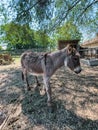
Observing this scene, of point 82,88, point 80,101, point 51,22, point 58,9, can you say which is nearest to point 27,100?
point 80,101

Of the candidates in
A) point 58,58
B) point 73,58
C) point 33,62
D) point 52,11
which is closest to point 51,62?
point 58,58

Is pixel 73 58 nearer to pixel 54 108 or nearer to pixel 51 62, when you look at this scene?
pixel 51 62

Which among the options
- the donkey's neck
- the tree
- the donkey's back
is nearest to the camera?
the donkey's neck

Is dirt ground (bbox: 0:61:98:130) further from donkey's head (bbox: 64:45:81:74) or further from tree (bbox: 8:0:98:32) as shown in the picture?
tree (bbox: 8:0:98:32)

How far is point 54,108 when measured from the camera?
4.45 m

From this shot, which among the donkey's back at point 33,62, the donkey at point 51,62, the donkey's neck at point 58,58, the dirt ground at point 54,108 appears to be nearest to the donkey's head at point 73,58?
the donkey at point 51,62

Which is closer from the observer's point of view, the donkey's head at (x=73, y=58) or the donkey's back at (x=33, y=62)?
the donkey's head at (x=73, y=58)

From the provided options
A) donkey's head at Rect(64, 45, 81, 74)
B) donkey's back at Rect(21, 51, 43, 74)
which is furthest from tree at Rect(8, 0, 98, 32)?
donkey's head at Rect(64, 45, 81, 74)

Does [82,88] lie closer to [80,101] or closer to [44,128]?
[80,101]

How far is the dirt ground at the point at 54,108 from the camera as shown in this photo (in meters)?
3.83

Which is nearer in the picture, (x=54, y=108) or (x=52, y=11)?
(x=54, y=108)

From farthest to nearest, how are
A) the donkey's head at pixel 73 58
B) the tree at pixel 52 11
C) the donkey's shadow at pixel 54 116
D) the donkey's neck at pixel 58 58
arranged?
1. the tree at pixel 52 11
2. the donkey's neck at pixel 58 58
3. the donkey's head at pixel 73 58
4. the donkey's shadow at pixel 54 116

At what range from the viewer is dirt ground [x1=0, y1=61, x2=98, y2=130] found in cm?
383

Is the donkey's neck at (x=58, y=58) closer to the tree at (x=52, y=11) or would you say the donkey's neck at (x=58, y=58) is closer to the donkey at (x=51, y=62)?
the donkey at (x=51, y=62)
